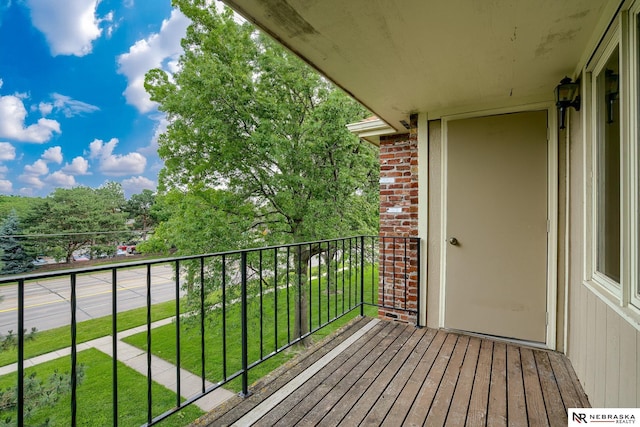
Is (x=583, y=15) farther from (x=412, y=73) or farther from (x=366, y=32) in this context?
(x=366, y=32)

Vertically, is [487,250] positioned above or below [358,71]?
below

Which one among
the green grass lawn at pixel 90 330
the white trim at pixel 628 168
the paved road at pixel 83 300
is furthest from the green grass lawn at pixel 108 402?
the white trim at pixel 628 168

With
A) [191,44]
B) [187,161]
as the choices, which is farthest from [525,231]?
[191,44]

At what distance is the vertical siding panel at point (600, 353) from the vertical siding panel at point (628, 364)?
24cm

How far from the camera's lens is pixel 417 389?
188 cm

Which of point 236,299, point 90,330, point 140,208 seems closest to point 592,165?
point 236,299

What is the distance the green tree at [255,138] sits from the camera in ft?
19.0

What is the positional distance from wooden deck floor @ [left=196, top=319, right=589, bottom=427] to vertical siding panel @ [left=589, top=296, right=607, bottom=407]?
0.18m

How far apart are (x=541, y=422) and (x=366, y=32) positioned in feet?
7.28

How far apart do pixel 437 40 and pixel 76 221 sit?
63.9 feet

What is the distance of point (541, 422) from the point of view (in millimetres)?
1562

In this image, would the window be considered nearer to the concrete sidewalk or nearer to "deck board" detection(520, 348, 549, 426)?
"deck board" detection(520, 348, 549, 426)

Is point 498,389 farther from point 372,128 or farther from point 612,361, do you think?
point 372,128

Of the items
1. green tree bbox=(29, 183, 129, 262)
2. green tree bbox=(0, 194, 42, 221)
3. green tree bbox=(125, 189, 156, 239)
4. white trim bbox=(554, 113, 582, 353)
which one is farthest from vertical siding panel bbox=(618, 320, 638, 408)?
green tree bbox=(125, 189, 156, 239)
